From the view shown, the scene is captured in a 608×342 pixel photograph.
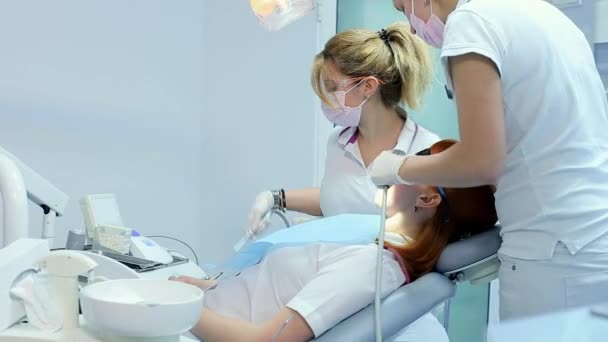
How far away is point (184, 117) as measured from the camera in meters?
2.87

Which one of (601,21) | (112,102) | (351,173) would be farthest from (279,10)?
(601,21)

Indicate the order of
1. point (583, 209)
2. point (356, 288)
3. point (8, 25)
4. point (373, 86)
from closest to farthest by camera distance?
point (583, 209), point (356, 288), point (373, 86), point (8, 25)

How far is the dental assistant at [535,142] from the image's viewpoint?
3.26 ft

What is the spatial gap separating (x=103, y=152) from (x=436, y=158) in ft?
5.56

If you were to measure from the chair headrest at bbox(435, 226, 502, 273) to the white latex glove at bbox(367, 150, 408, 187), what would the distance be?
20cm

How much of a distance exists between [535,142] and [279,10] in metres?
0.89

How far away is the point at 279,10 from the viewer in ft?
5.44

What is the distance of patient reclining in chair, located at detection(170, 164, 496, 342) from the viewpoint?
1139 mm

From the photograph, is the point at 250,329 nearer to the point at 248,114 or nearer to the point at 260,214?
the point at 260,214

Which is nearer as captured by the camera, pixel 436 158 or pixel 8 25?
pixel 436 158

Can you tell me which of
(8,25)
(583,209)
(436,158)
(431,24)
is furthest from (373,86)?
(8,25)

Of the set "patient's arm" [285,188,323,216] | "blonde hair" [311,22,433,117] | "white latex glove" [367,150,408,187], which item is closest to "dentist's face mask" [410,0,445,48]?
"white latex glove" [367,150,408,187]

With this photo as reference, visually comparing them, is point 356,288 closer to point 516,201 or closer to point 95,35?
point 516,201

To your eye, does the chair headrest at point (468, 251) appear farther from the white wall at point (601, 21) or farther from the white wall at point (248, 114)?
the white wall at point (248, 114)
